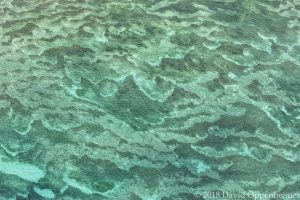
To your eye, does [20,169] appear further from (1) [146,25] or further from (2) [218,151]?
(1) [146,25]

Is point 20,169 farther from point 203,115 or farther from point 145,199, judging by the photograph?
point 203,115

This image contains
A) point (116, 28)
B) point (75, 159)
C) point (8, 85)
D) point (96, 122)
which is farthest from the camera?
point (116, 28)

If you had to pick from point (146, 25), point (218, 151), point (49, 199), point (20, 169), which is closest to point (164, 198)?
point (218, 151)

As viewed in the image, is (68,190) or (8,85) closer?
(68,190)

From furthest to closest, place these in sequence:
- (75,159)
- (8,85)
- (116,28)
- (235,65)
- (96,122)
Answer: (116,28), (235,65), (8,85), (96,122), (75,159)

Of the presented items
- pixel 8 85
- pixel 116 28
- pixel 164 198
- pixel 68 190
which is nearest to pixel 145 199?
pixel 164 198

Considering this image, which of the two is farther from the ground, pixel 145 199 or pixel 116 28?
pixel 116 28
